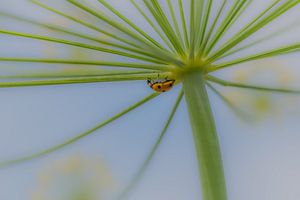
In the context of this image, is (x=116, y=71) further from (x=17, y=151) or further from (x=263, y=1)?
(x=263, y=1)

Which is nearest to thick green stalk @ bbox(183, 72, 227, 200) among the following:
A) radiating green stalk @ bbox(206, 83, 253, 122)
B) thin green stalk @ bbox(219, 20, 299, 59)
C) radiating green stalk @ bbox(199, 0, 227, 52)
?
radiating green stalk @ bbox(199, 0, 227, 52)

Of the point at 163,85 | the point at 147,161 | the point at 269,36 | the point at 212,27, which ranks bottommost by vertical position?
the point at 147,161

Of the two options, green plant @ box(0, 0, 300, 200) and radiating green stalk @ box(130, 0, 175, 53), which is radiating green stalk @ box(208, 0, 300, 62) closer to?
green plant @ box(0, 0, 300, 200)

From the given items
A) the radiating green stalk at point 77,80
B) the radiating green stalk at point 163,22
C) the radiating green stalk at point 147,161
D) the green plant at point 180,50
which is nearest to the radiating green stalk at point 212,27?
the green plant at point 180,50

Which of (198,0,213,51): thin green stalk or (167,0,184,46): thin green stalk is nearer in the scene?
(198,0,213,51): thin green stalk

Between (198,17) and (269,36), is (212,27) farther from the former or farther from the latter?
(269,36)

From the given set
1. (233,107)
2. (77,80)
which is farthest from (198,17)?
(233,107)

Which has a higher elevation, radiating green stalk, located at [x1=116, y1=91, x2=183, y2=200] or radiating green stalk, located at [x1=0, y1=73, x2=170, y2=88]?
radiating green stalk, located at [x1=0, y1=73, x2=170, y2=88]

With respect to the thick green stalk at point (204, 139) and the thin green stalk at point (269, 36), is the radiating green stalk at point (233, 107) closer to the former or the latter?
the thin green stalk at point (269, 36)
